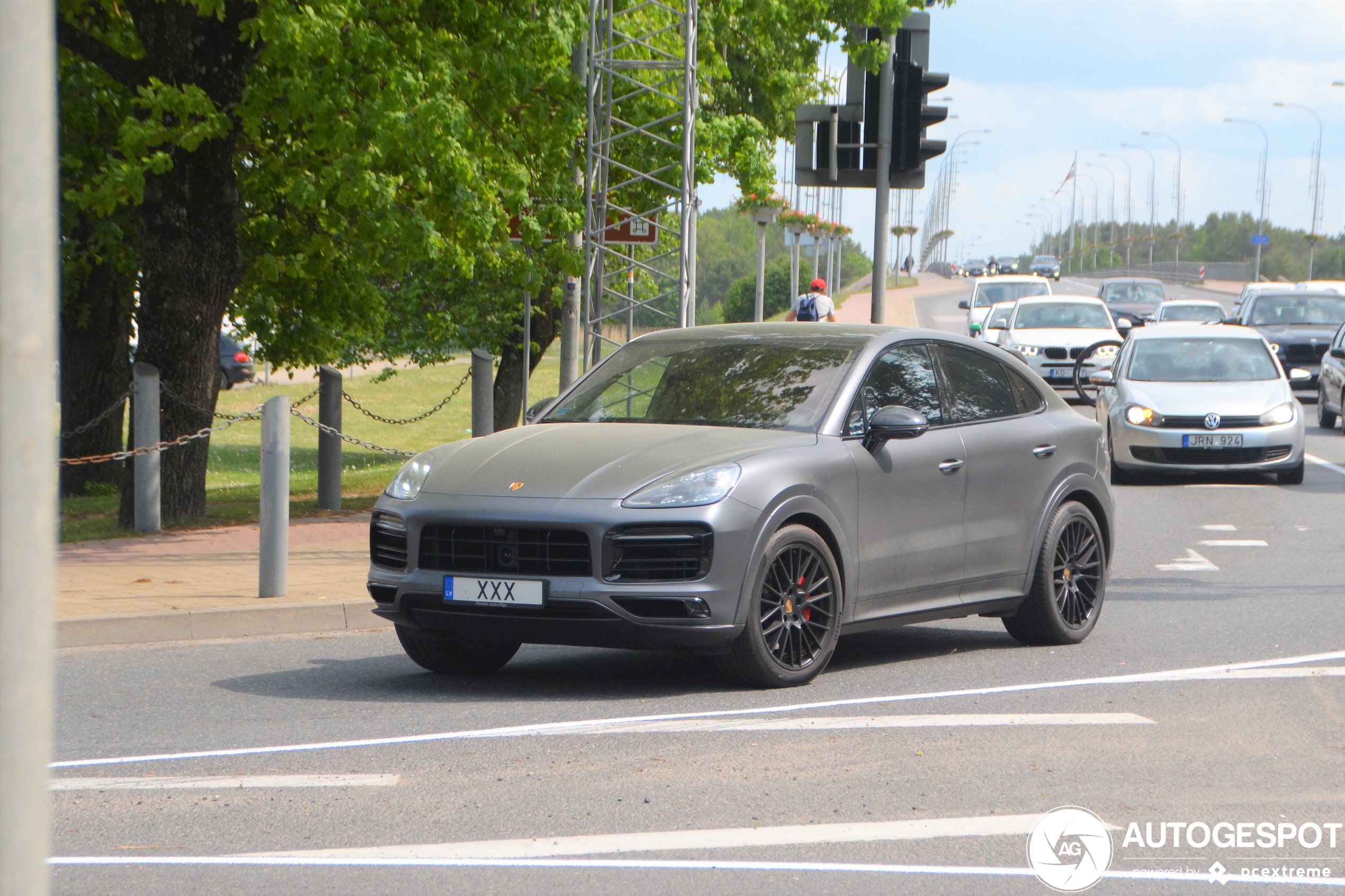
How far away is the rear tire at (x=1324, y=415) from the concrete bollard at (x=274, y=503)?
1965cm

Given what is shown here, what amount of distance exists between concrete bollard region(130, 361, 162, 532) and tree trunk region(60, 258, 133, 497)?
570 cm

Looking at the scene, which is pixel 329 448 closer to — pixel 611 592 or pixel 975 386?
pixel 975 386

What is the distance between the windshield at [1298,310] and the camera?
30188 mm

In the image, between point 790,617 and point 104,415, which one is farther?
point 104,415

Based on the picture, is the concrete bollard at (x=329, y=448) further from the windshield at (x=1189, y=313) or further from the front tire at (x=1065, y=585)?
the windshield at (x=1189, y=313)

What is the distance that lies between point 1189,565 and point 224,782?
8.55m

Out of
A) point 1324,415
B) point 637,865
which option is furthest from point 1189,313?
point 637,865

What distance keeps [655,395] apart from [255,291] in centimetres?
1179

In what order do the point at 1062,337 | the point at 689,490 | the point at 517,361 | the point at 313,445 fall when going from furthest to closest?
the point at 313,445, the point at 517,361, the point at 1062,337, the point at 689,490

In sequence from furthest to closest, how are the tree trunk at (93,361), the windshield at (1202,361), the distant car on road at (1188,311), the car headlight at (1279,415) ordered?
1. the distant car on road at (1188,311)
2. the tree trunk at (93,361)
3. the windshield at (1202,361)
4. the car headlight at (1279,415)

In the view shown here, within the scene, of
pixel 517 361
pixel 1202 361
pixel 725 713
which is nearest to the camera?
pixel 725 713

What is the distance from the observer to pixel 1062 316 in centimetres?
2947

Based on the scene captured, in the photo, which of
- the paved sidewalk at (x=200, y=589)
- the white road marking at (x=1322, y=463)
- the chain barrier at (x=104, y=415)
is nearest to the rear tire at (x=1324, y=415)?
the white road marking at (x=1322, y=463)

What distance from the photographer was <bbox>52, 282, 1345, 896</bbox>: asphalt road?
15.6 ft
